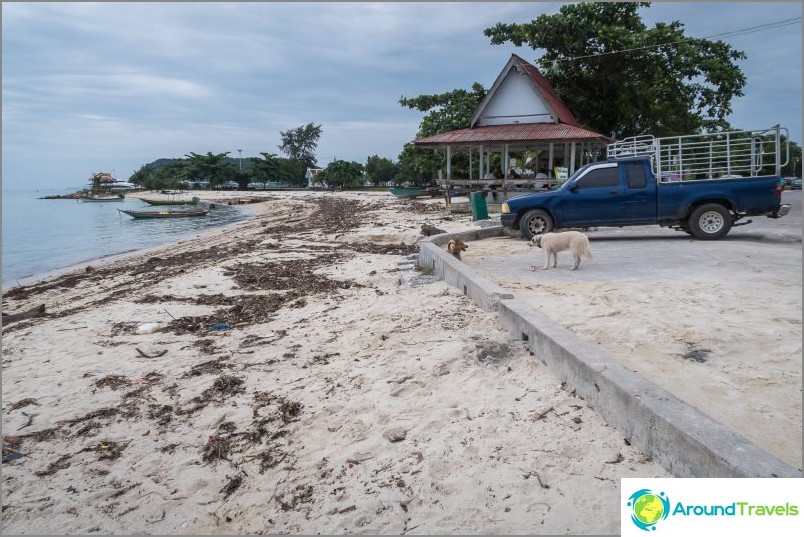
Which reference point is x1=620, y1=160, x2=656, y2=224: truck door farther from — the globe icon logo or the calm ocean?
the calm ocean

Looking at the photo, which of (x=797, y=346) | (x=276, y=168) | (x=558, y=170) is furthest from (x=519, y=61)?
(x=276, y=168)

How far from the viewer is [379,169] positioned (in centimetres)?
10431

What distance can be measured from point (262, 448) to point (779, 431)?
10.9 ft

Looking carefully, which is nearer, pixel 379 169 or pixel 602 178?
pixel 602 178

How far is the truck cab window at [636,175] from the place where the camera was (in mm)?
11016

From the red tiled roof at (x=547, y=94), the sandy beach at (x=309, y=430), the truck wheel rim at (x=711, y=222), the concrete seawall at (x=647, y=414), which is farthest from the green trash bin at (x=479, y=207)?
the concrete seawall at (x=647, y=414)

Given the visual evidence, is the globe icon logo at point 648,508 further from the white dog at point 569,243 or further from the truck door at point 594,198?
the truck door at point 594,198

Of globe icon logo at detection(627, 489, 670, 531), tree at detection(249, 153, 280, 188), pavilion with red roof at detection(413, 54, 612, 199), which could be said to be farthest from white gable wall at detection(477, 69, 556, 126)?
tree at detection(249, 153, 280, 188)

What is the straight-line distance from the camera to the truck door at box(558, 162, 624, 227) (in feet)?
36.5

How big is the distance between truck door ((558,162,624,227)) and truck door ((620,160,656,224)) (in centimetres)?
14

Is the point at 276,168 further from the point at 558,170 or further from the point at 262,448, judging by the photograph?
the point at 262,448

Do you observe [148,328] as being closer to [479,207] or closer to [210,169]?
[479,207]

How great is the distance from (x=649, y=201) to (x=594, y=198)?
3.78 feet

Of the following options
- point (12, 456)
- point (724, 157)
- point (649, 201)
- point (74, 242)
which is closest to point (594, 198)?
point (649, 201)
